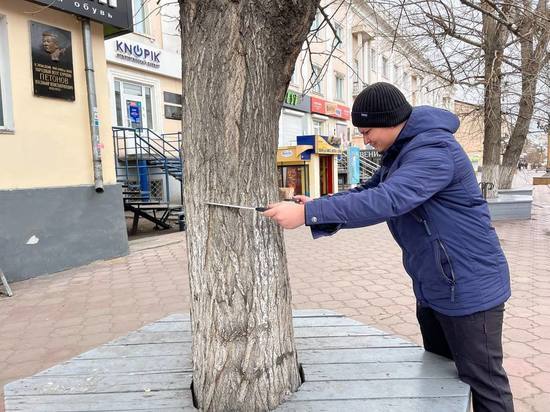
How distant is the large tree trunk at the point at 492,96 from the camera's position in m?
9.93

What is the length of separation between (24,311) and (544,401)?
15.3 feet

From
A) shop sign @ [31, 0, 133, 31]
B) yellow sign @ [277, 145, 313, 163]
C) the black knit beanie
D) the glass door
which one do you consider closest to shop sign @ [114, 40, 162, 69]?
the glass door

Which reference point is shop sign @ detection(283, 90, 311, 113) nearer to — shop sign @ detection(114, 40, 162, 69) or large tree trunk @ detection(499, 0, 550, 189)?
shop sign @ detection(114, 40, 162, 69)

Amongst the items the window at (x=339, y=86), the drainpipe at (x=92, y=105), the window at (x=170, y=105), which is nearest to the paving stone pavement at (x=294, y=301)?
the drainpipe at (x=92, y=105)

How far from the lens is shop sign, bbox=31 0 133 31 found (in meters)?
6.18

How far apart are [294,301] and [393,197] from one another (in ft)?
11.0

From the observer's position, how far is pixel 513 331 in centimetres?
375

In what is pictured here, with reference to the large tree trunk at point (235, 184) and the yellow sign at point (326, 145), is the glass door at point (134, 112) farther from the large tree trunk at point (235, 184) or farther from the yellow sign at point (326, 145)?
the large tree trunk at point (235, 184)

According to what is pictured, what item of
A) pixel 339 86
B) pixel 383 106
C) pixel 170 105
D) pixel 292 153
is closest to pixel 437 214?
pixel 383 106

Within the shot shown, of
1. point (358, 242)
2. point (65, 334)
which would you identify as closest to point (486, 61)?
point (358, 242)

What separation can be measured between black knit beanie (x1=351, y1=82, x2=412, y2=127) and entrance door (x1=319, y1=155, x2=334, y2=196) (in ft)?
47.2

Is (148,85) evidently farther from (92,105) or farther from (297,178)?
(92,105)

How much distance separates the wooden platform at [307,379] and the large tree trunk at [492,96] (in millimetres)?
9108

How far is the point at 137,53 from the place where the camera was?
12.5m
